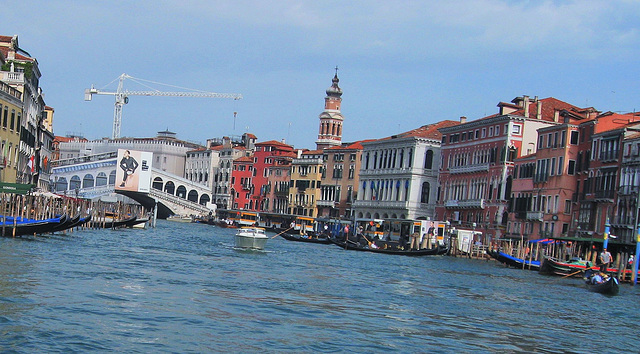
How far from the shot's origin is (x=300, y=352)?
40.5ft

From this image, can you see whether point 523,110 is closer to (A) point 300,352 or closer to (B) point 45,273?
(B) point 45,273

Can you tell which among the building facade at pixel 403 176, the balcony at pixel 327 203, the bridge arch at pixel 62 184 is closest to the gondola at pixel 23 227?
the building facade at pixel 403 176

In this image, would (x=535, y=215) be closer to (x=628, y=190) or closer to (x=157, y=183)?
(x=628, y=190)

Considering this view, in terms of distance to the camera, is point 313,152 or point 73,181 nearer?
point 73,181

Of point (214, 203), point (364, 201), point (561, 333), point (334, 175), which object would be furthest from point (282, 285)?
point (214, 203)

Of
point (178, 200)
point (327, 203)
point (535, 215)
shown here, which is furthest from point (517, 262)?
point (178, 200)

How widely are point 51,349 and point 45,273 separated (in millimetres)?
7305

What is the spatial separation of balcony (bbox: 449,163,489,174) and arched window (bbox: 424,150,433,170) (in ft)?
10.5

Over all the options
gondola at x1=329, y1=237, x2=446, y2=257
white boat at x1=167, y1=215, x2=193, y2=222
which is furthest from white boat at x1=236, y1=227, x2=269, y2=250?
white boat at x1=167, y1=215, x2=193, y2=222

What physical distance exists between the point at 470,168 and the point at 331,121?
3001 centimetres

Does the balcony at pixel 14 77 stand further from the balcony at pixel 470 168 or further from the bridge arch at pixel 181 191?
the bridge arch at pixel 181 191

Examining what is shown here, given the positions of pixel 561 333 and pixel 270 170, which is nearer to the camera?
pixel 561 333

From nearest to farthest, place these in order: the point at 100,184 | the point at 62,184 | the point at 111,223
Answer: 1. the point at 111,223
2. the point at 100,184
3. the point at 62,184

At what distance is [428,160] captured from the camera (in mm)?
59000
